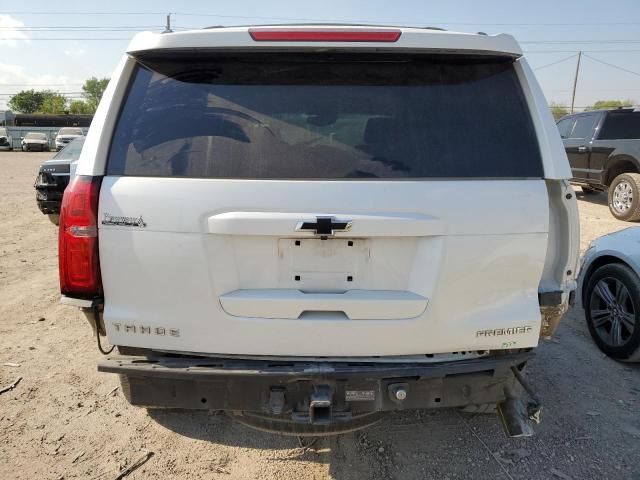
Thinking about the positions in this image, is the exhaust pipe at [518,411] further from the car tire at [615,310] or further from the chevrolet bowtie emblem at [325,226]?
the car tire at [615,310]

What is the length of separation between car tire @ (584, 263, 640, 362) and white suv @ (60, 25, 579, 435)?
2.11 meters

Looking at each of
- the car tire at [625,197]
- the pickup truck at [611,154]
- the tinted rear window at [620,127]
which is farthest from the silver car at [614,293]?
the tinted rear window at [620,127]

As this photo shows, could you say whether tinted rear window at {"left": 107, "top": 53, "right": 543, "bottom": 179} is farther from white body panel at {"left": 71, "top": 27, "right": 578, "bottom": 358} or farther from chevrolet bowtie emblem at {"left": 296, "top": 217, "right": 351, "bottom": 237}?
chevrolet bowtie emblem at {"left": 296, "top": 217, "right": 351, "bottom": 237}

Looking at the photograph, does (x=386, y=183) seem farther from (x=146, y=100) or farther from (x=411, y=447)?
(x=411, y=447)

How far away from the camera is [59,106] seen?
297 feet

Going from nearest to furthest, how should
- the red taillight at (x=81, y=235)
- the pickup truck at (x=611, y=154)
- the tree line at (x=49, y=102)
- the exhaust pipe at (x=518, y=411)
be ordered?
the red taillight at (x=81, y=235), the exhaust pipe at (x=518, y=411), the pickup truck at (x=611, y=154), the tree line at (x=49, y=102)

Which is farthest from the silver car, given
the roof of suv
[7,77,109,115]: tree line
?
[7,77,109,115]: tree line

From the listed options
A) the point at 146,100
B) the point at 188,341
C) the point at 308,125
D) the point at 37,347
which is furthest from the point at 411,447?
the point at 37,347

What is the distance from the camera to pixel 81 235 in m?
2.14

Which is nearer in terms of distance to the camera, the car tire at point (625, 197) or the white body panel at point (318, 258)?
the white body panel at point (318, 258)

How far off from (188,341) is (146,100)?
1134 millimetres

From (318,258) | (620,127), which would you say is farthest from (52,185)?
(620,127)

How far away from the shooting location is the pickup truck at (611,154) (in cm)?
986

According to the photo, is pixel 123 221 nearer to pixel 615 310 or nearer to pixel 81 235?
pixel 81 235
